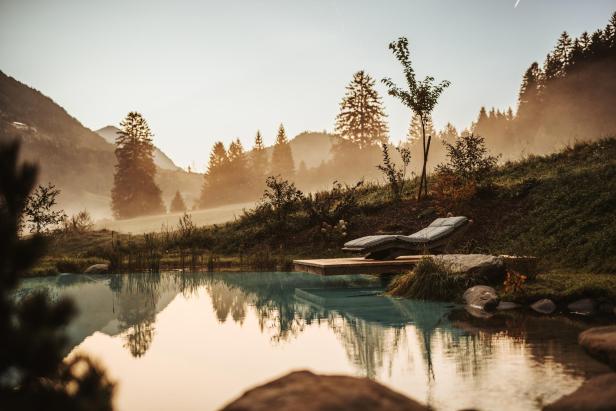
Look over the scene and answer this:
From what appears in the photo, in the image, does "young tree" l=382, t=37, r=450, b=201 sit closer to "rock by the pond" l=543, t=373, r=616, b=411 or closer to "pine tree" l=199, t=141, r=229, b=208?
"rock by the pond" l=543, t=373, r=616, b=411

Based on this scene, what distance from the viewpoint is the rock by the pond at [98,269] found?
44.7 ft

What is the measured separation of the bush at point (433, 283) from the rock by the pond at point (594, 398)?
4.98 metres

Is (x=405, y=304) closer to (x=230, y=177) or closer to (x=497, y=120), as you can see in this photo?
(x=230, y=177)

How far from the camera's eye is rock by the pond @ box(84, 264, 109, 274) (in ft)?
44.7

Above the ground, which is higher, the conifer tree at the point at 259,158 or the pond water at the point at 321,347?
the conifer tree at the point at 259,158

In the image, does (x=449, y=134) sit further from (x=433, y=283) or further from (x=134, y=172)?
(x=433, y=283)

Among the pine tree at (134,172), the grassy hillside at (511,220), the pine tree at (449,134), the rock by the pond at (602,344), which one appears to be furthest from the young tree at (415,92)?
the pine tree at (449,134)

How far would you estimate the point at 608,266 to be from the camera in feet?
27.2

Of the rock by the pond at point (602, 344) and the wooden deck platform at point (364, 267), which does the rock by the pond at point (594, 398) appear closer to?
the rock by the pond at point (602, 344)

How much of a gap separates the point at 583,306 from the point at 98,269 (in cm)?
1137

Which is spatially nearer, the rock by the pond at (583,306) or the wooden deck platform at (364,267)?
the rock by the pond at (583,306)

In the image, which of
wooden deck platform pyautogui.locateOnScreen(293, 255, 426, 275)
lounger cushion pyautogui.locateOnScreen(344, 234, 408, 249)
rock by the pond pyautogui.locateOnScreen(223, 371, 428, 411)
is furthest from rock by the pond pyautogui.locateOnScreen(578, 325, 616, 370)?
lounger cushion pyautogui.locateOnScreen(344, 234, 408, 249)

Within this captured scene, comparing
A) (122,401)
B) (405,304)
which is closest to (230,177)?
Answer: (405,304)

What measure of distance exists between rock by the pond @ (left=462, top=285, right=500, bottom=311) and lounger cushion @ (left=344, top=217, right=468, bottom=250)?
2.70 m
